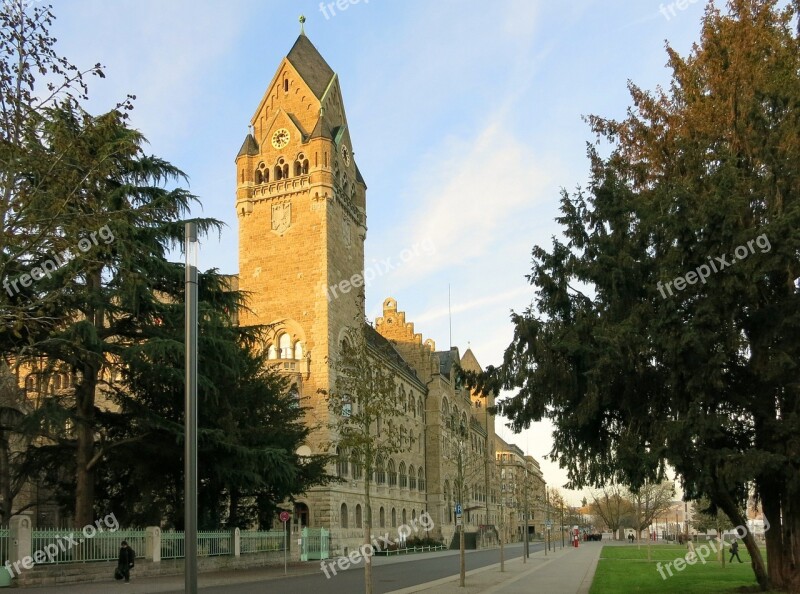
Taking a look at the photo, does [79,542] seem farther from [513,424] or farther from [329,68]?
[329,68]

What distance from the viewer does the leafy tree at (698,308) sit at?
47.6 ft

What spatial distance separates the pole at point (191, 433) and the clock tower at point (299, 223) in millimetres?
39360

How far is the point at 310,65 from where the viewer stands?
57.0 meters

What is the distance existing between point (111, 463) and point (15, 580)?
8656 millimetres

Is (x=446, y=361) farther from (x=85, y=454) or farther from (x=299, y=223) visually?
(x=85, y=454)

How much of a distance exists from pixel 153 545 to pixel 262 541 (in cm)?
901

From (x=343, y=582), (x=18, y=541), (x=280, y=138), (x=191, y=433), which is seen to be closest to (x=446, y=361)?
(x=280, y=138)

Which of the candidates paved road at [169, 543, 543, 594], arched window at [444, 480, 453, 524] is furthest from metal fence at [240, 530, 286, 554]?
arched window at [444, 480, 453, 524]

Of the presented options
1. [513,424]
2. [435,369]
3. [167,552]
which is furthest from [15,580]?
[435,369]

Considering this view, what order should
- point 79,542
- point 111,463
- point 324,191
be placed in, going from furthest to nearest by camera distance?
point 324,191 → point 111,463 → point 79,542

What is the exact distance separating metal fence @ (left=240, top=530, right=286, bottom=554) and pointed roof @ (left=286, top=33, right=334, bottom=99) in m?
31.4

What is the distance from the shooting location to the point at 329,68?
5847 cm

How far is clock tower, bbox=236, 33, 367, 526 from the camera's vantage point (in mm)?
49375

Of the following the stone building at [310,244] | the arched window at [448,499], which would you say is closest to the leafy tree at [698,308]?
the stone building at [310,244]
